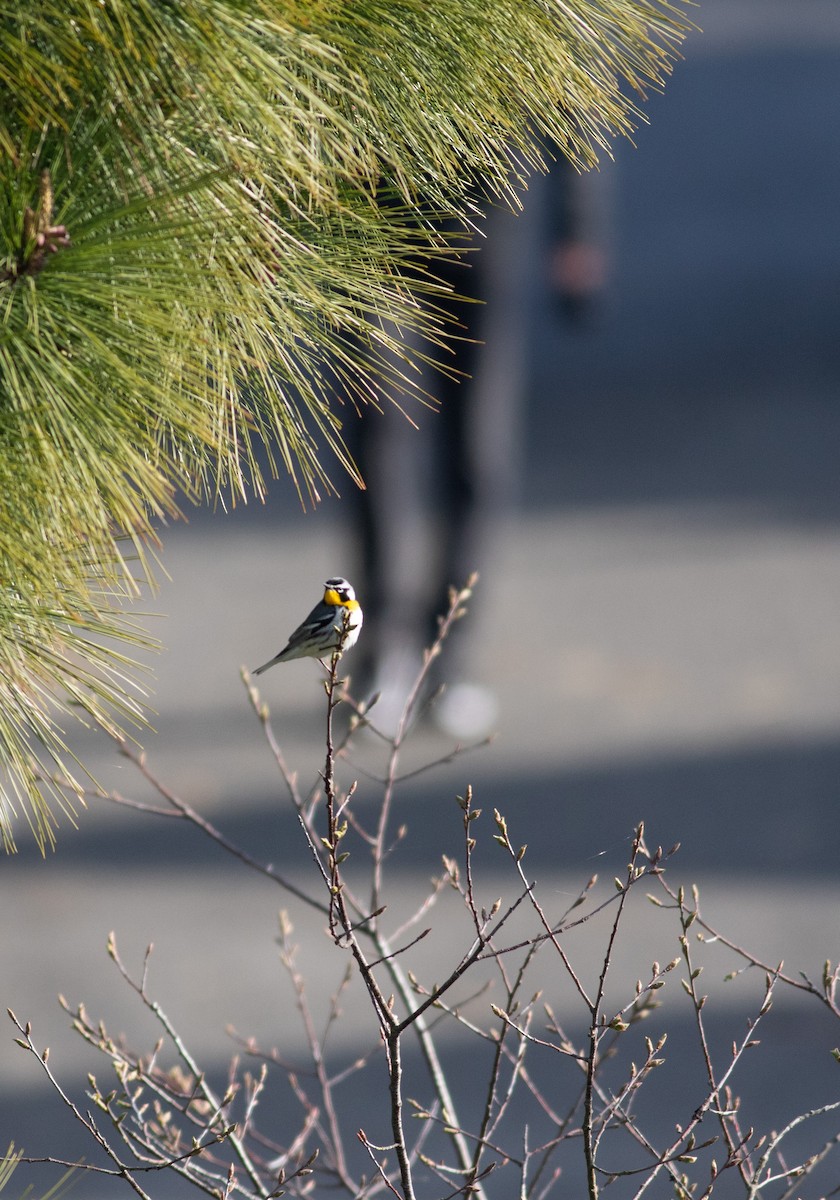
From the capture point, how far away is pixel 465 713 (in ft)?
14.5

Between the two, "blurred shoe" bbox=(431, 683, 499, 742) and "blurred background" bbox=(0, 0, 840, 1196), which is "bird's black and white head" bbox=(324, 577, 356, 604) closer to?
"blurred background" bbox=(0, 0, 840, 1196)

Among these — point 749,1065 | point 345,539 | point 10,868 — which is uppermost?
Answer: point 345,539

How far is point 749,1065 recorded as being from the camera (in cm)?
297

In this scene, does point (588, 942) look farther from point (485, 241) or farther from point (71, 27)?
point (71, 27)

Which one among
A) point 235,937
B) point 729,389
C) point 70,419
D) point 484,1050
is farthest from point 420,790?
point 729,389

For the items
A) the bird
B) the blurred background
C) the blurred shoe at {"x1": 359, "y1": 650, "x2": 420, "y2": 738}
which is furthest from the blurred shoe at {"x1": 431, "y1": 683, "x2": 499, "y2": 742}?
the bird

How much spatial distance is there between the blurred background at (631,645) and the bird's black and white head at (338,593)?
0.48m

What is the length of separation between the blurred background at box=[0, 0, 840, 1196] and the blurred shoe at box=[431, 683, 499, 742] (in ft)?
0.18

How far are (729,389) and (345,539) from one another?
9.90 feet

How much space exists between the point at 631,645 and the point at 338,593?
4161 mm

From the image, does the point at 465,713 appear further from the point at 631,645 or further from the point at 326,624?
the point at 326,624

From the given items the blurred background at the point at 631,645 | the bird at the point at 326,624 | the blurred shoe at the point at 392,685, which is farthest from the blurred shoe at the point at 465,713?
the bird at the point at 326,624

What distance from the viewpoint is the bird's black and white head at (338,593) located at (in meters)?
1.04

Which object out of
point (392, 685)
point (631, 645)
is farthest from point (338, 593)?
point (631, 645)
